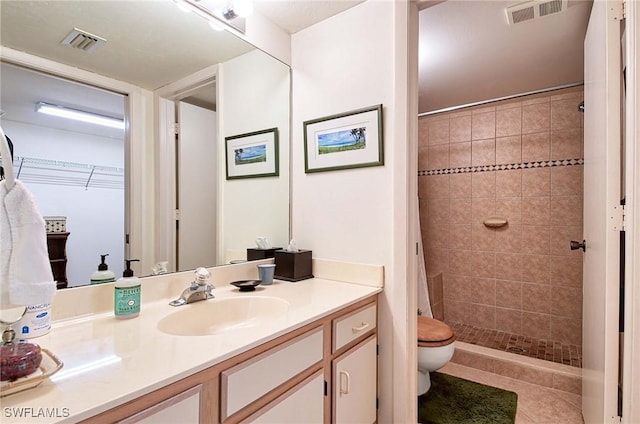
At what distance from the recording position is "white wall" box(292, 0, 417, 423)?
138 centimetres

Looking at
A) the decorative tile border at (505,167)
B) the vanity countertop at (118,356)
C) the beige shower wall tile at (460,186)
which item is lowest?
the vanity countertop at (118,356)

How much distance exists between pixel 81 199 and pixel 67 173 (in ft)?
0.29

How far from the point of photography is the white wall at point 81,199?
2.92 feet

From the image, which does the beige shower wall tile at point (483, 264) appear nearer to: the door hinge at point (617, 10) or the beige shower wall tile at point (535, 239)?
the beige shower wall tile at point (535, 239)

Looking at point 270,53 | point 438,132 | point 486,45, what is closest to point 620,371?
point 486,45

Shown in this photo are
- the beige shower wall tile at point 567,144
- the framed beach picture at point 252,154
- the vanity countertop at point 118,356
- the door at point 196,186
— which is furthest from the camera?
the beige shower wall tile at point 567,144

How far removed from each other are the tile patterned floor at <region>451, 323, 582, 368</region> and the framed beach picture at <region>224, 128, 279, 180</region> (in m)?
2.20

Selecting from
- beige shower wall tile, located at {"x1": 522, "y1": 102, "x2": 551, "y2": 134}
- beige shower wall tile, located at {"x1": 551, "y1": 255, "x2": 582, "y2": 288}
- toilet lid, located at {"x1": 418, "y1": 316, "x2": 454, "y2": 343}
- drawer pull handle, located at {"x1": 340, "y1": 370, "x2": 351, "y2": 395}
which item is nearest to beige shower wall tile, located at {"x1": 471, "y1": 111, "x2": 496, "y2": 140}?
beige shower wall tile, located at {"x1": 522, "y1": 102, "x2": 551, "y2": 134}

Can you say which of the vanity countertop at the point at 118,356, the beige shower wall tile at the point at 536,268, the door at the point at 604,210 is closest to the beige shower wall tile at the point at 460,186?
the beige shower wall tile at the point at 536,268

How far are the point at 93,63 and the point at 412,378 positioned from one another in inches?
70.4

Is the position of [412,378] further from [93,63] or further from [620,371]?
[93,63]

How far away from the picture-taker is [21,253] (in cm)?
62

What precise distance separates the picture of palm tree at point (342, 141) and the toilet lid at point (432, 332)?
3.77ft

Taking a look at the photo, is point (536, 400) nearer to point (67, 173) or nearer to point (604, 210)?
point (604, 210)
